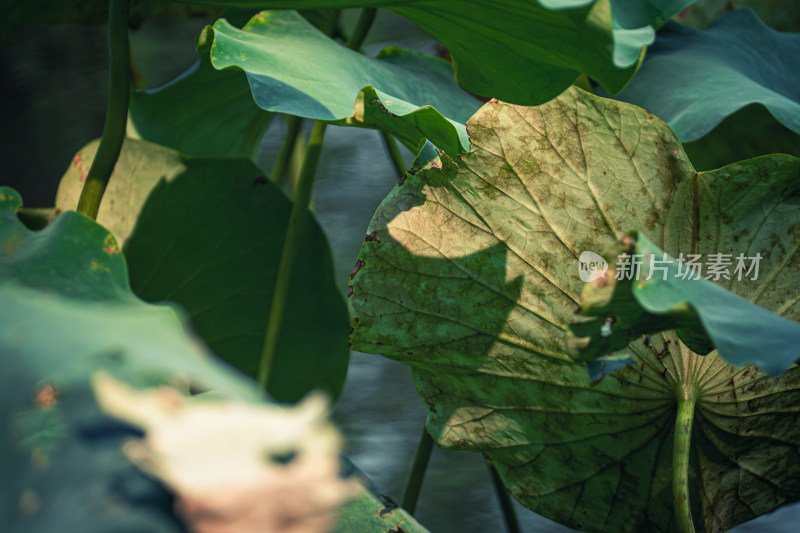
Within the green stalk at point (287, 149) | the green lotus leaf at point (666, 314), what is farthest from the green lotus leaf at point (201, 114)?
the green lotus leaf at point (666, 314)

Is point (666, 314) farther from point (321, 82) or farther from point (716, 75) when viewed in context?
point (716, 75)

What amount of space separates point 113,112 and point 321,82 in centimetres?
16

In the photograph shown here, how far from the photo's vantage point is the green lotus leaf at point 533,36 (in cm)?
34

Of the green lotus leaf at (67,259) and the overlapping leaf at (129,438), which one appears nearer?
the overlapping leaf at (129,438)

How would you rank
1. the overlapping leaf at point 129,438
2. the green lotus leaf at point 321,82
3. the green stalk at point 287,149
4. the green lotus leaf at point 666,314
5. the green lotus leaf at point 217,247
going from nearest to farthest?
1. the overlapping leaf at point 129,438
2. the green lotus leaf at point 666,314
3. the green lotus leaf at point 321,82
4. the green lotus leaf at point 217,247
5. the green stalk at point 287,149

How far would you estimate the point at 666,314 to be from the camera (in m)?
0.28

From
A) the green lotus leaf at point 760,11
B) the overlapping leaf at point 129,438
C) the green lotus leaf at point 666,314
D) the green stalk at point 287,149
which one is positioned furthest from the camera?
the green lotus leaf at point 760,11

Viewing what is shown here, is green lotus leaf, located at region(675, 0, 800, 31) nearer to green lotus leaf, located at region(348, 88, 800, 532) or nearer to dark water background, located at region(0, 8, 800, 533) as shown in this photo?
dark water background, located at region(0, 8, 800, 533)

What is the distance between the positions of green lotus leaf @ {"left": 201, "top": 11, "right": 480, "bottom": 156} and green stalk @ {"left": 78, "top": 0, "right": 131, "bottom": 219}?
8 centimetres

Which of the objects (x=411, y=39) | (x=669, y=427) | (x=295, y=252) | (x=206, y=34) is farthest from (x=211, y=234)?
(x=411, y=39)

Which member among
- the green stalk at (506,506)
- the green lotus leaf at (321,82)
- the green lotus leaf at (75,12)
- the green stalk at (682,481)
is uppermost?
the green lotus leaf at (321,82)

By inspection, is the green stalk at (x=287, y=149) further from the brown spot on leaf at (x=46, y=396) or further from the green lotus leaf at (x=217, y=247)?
the brown spot on leaf at (x=46, y=396)

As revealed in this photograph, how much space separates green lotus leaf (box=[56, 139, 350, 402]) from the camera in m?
0.60

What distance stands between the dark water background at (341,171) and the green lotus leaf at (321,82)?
413 millimetres
